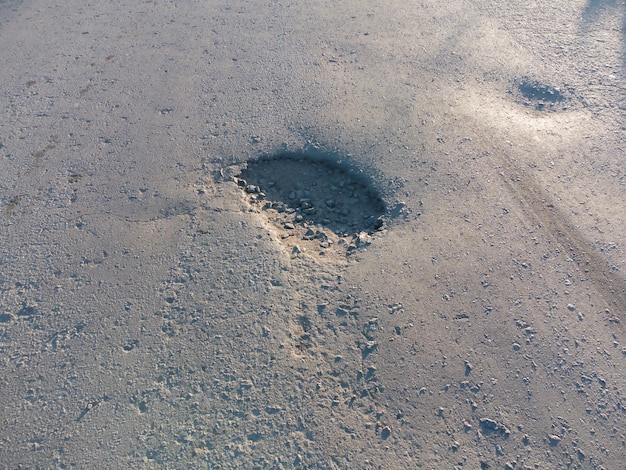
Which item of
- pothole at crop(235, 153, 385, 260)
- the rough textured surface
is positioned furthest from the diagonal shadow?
pothole at crop(235, 153, 385, 260)

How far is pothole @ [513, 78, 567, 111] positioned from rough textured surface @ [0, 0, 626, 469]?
0.03m

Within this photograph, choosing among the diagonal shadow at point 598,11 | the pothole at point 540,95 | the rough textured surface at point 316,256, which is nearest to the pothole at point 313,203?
the rough textured surface at point 316,256

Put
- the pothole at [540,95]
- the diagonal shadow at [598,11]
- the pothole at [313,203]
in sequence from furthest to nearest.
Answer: the diagonal shadow at [598,11], the pothole at [540,95], the pothole at [313,203]

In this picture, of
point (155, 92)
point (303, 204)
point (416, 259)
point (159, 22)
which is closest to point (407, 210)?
point (416, 259)

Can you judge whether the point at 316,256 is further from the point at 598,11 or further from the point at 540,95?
the point at 598,11

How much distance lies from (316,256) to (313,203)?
1.67ft

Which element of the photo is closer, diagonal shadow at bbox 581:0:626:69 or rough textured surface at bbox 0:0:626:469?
rough textured surface at bbox 0:0:626:469

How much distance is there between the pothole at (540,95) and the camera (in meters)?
4.09

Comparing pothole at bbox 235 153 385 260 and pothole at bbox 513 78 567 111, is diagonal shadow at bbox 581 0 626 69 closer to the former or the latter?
pothole at bbox 513 78 567 111

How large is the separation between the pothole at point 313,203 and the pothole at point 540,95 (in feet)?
5.68

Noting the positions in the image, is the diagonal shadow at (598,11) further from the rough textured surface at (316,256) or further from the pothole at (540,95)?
the pothole at (540,95)

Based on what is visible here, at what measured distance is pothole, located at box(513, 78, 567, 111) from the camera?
409 cm

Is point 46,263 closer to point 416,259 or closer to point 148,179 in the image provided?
point 148,179

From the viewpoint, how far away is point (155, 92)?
4.30m
